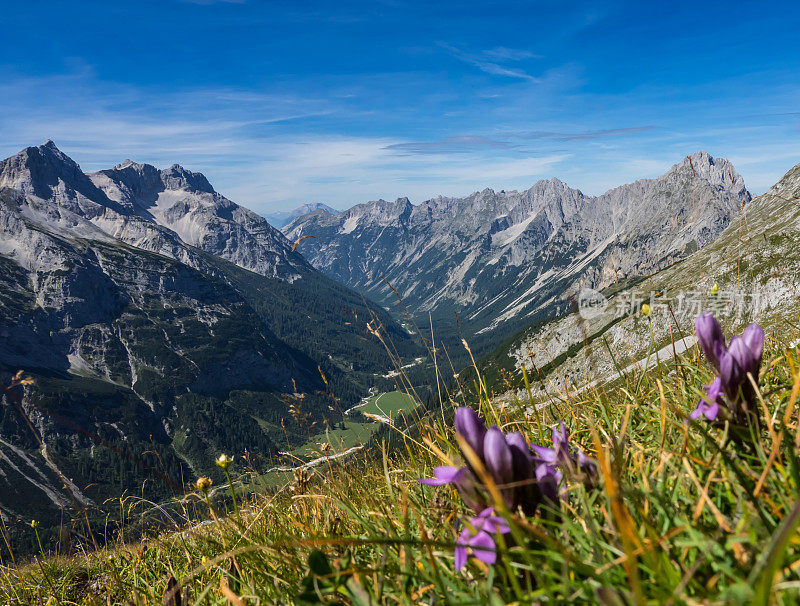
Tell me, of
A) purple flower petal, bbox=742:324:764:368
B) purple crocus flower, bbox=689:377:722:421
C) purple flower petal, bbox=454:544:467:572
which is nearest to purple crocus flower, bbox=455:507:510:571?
purple flower petal, bbox=454:544:467:572

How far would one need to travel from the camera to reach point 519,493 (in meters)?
1.72

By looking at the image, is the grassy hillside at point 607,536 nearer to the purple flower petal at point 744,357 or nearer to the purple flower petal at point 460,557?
the purple flower petal at point 460,557

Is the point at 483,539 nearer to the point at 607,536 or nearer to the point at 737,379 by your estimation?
the point at 607,536

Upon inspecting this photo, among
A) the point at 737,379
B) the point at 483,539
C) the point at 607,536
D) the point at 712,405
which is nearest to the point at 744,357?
the point at 737,379

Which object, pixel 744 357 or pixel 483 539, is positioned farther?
pixel 744 357

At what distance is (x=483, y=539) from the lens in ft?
4.96

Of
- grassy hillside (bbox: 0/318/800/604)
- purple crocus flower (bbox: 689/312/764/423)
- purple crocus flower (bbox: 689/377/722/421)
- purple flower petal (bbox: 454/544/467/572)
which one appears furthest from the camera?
purple crocus flower (bbox: 689/312/764/423)

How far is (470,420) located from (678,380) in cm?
283

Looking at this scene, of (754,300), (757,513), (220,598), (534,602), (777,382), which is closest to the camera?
(534,602)

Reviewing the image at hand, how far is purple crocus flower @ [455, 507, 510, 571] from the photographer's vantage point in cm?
147

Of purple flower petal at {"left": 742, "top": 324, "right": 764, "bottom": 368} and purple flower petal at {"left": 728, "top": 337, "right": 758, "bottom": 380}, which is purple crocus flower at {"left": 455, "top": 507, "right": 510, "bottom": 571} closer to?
purple flower petal at {"left": 728, "top": 337, "right": 758, "bottom": 380}

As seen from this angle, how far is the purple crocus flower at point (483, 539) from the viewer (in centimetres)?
147

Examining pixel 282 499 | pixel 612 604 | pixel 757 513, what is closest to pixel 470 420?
pixel 612 604

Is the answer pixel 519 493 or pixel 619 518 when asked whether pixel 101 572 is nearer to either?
pixel 519 493
